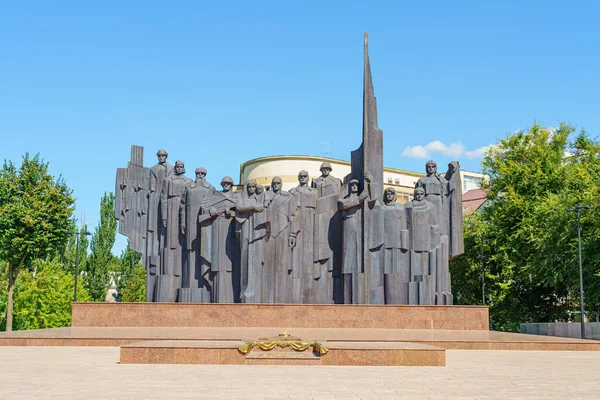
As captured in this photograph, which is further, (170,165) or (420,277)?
(170,165)

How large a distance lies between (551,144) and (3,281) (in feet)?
93.1

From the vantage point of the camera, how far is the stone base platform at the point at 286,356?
12.6m

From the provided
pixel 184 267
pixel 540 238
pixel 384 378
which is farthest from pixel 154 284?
pixel 540 238

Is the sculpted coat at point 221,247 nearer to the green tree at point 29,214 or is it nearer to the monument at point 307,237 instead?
the monument at point 307,237

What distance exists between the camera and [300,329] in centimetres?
1933

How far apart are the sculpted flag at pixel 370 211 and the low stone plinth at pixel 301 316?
901 mm

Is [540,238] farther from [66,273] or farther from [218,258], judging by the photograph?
[66,273]

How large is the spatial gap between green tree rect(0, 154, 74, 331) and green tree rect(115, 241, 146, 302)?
12132 mm

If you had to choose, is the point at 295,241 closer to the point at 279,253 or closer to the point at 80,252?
the point at 279,253

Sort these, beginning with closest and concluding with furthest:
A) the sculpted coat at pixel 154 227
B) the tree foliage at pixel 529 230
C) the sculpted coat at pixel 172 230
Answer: the sculpted coat at pixel 172 230, the sculpted coat at pixel 154 227, the tree foliage at pixel 529 230

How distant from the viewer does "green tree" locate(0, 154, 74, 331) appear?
28.5 metres

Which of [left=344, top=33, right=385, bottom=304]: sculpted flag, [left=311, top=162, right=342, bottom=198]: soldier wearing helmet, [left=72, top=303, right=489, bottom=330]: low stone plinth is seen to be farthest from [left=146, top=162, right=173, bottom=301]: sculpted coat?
[left=344, top=33, right=385, bottom=304]: sculpted flag

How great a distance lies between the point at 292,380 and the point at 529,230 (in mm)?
23696

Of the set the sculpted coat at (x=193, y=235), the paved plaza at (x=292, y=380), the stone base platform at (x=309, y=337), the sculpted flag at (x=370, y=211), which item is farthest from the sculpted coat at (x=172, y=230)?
the paved plaza at (x=292, y=380)
